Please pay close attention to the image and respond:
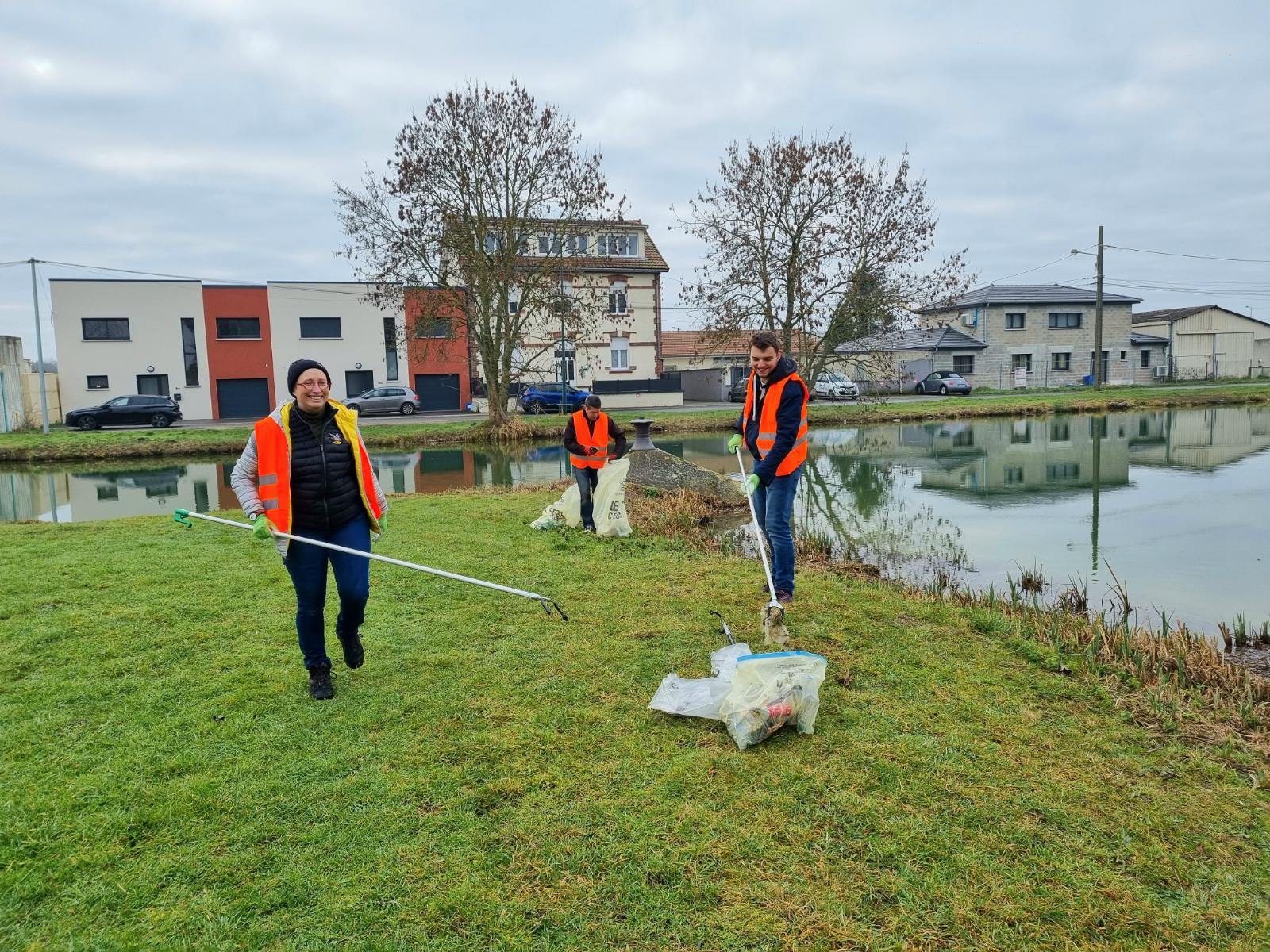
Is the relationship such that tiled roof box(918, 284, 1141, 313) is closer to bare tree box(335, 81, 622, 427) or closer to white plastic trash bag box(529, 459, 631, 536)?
bare tree box(335, 81, 622, 427)

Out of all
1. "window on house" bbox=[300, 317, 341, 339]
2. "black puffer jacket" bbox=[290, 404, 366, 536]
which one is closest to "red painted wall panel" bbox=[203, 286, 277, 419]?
"window on house" bbox=[300, 317, 341, 339]

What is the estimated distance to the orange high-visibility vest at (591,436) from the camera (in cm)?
850

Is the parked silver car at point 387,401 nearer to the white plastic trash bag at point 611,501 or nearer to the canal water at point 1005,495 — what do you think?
the canal water at point 1005,495

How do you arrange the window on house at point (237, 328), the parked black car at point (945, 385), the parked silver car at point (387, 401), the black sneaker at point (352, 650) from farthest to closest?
the parked black car at point (945, 385) < the window on house at point (237, 328) < the parked silver car at point (387, 401) < the black sneaker at point (352, 650)

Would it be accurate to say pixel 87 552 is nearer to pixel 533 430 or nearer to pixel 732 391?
pixel 533 430

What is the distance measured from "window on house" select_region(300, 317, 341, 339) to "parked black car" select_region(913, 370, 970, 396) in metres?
29.7

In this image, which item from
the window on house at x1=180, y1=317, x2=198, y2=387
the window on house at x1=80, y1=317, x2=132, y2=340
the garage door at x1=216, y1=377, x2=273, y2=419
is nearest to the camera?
the window on house at x1=80, y1=317, x2=132, y2=340

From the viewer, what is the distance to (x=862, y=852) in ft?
9.27

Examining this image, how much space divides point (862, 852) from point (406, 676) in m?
2.74

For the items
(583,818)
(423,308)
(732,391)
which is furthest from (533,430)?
(583,818)

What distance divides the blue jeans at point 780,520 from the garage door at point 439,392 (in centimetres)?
3410

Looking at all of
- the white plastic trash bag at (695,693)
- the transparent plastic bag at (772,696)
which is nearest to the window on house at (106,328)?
the white plastic trash bag at (695,693)

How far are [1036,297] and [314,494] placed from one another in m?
51.6

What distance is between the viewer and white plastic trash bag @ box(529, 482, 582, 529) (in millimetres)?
9039
